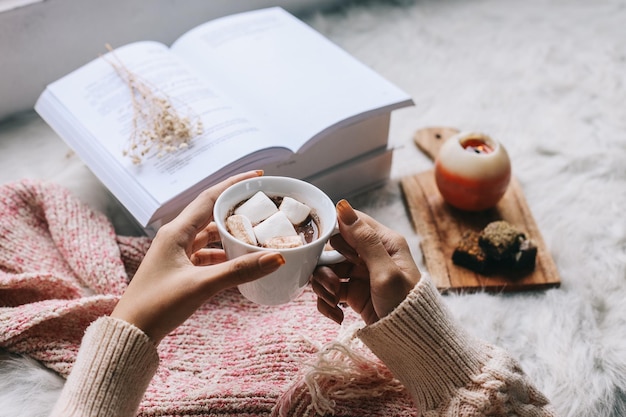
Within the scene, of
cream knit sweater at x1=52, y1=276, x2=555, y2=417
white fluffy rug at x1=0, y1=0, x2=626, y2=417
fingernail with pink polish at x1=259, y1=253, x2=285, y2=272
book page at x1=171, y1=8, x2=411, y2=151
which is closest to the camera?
fingernail with pink polish at x1=259, y1=253, x2=285, y2=272

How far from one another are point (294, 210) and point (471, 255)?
1.23 feet

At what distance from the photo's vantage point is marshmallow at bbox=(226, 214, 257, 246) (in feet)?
1.93

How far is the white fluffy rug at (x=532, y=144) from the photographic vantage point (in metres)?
0.81

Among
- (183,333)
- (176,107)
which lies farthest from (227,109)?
(183,333)

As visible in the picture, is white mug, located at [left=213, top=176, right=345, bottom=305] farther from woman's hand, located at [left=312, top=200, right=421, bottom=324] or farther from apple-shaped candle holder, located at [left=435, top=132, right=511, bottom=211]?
apple-shaped candle holder, located at [left=435, top=132, right=511, bottom=211]

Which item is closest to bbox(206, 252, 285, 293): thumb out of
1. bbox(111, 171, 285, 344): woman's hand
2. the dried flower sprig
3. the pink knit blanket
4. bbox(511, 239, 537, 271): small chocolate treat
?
bbox(111, 171, 285, 344): woman's hand

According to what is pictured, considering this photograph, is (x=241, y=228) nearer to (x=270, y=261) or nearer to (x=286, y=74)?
(x=270, y=261)

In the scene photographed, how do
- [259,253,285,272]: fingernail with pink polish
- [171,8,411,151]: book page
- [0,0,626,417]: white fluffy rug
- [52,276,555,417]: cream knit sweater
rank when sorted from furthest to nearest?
[171,8,411,151]: book page
[0,0,626,417]: white fluffy rug
[52,276,555,417]: cream knit sweater
[259,253,285,272]: fingernail with pink polish

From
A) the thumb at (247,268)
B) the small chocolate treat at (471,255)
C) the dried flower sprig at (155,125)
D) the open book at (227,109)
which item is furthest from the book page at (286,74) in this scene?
the thumb at (247,268)

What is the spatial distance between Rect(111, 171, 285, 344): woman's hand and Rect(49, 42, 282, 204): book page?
197 mm

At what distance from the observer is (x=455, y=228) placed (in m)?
0.99

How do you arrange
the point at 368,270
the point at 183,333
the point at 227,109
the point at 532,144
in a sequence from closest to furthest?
the point at 368,270, the point at 183,333, the point at 227,109, the point at 532,144

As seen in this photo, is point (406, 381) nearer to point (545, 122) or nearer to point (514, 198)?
point (514, 198)

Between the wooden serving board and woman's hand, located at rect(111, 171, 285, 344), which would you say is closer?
woman's hand, located at rect(111, 171, 285, 344)
